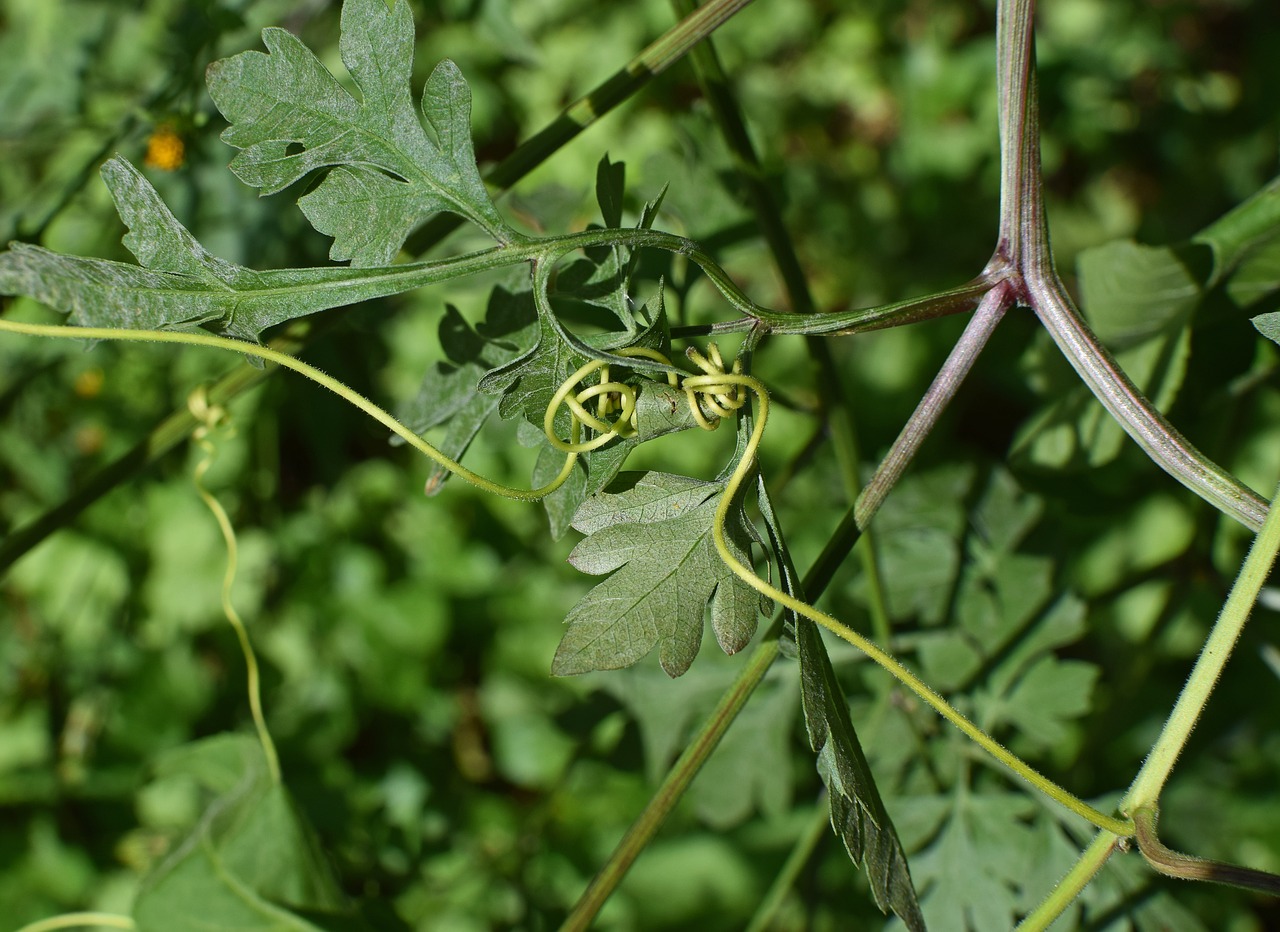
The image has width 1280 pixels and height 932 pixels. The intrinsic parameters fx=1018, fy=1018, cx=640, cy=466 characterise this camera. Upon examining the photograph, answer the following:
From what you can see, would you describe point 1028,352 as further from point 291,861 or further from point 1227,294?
point 291,861

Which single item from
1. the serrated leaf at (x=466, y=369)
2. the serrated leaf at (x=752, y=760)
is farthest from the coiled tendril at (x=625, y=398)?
the serrated leaf at (x=752, y=760)

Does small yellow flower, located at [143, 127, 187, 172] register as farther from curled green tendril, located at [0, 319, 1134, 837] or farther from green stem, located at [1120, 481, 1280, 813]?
green stem, located at [1120, 481, 1280, 813]

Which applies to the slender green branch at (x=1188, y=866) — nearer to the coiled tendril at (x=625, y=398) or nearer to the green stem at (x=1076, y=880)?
the green stem at (x=1076, y=880)

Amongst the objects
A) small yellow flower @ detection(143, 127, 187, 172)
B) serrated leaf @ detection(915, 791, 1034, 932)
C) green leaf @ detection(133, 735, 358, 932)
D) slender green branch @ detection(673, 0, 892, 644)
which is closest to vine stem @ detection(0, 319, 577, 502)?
slender green branch @ detection(673, 0, 892, 644)

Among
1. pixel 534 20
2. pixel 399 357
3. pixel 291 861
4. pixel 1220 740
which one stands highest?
pixel 534 20

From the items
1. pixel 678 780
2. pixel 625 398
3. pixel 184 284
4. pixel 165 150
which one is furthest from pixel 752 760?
pixel 165 150

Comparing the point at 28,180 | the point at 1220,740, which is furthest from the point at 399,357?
the point at 1220,740
